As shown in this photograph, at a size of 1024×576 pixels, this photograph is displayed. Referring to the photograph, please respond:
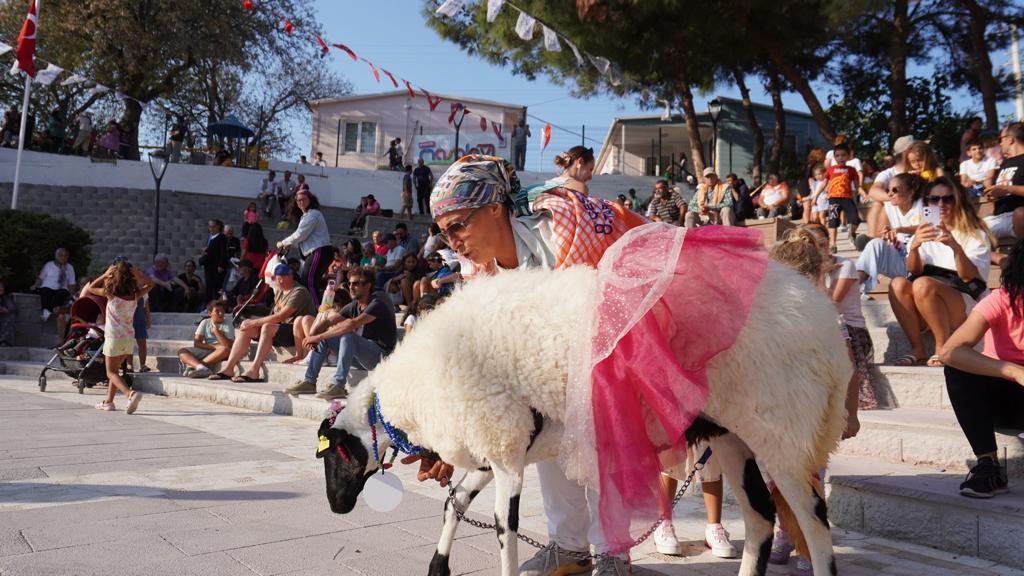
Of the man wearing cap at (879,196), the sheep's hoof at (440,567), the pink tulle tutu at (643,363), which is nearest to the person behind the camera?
the pink tulle tutu at (643,363)

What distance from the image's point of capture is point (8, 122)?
26.2 m

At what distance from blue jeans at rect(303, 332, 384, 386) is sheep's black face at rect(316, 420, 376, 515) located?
5455 millimetres

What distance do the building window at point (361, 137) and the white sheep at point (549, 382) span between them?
131ft

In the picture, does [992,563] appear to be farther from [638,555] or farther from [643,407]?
[643,407]

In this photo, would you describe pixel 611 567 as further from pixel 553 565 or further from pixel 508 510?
pixel 508 510

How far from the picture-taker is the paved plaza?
361cm

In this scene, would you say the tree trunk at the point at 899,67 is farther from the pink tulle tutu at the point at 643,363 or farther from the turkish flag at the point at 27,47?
the turkish flag at the point at 27,47

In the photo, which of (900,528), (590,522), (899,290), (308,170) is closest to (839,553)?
(900,528)

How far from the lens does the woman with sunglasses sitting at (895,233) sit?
735cm

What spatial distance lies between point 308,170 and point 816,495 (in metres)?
27.9

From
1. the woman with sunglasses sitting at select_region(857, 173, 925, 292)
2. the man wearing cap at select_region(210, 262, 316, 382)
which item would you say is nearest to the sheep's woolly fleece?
the woman with sunglasses sitting at select_region(857, 173, 925, 292)

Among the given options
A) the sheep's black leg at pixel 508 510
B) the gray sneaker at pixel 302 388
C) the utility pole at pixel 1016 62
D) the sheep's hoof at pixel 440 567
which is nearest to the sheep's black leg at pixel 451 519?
the sheep's hoof at pixel 440 567

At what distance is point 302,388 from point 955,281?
6975 millimetres

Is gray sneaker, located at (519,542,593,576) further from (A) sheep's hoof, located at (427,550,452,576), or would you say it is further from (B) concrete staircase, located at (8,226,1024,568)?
(B) concrete staircase, located at (8,226,1024,568)
